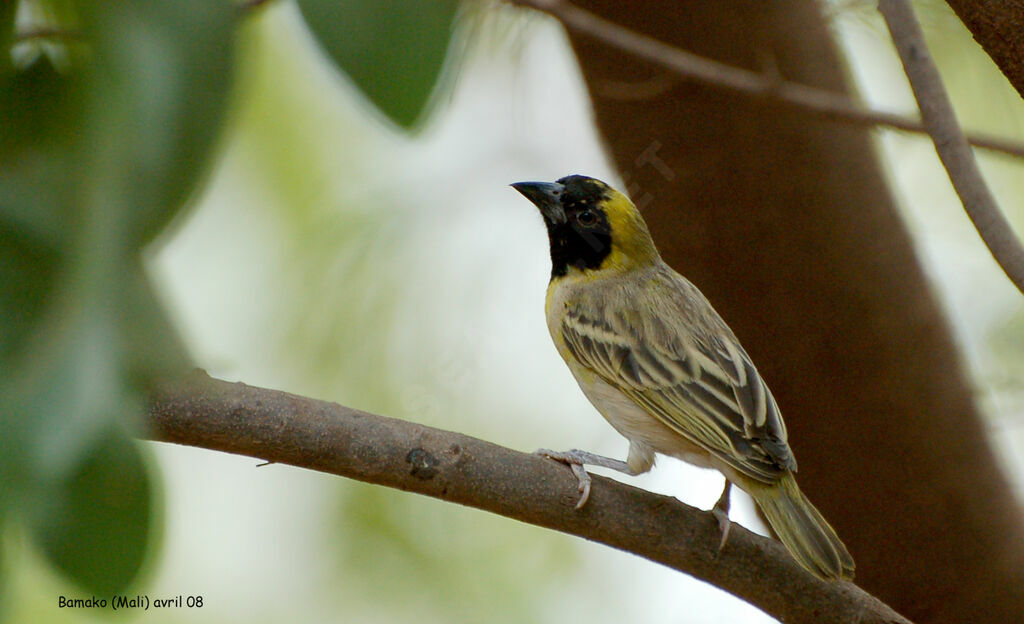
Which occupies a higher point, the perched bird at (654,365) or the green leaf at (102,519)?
the green leaf at (102,519)

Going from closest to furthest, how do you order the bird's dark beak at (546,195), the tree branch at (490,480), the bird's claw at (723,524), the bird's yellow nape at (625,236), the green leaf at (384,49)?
the green leaf at (384,49), the tree branch at (490,480), the bird's claw at (723,524), the bird's dark beak at (546,195), the bird's yellow nape at (625,236)

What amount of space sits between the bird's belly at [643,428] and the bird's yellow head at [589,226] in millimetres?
511

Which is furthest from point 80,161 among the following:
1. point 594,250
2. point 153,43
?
point 594,250

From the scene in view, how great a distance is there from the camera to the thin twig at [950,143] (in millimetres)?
Answer: 1798

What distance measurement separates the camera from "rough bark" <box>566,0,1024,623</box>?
2943 millimetres

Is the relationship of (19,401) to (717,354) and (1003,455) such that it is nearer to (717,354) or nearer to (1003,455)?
(717,354)

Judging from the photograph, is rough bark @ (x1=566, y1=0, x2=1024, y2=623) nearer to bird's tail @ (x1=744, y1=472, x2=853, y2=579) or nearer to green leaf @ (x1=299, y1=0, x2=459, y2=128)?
bird's tail @ (x1=744, y1=472, x2=853, y2=579)

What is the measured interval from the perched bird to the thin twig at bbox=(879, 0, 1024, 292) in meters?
0.65

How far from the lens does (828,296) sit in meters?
2.96

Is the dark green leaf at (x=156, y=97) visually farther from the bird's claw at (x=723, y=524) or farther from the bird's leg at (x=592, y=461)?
the bird's claw at (x=723, y=524)

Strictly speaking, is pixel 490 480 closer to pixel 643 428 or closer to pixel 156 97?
pixel 643 428

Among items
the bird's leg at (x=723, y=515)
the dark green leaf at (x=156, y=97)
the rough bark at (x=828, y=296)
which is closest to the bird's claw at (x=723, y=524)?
the bird's leg at (x=723, y=515)

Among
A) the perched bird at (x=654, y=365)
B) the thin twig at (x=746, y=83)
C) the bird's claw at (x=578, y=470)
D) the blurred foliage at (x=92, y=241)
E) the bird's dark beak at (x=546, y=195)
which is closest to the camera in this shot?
the blurred foliage at (x=92, y=241)

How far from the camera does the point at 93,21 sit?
110 cm
